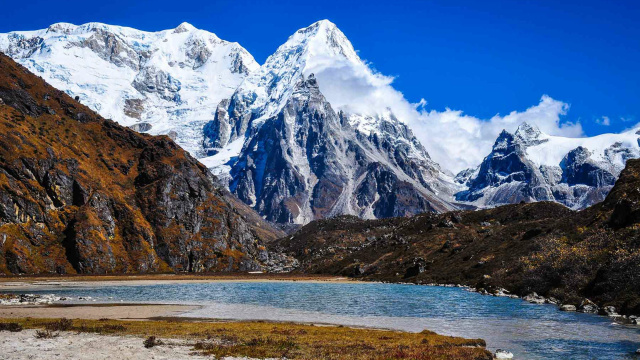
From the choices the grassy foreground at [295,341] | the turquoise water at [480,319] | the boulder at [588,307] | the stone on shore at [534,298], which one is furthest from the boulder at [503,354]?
the stone on shore at [534,298]

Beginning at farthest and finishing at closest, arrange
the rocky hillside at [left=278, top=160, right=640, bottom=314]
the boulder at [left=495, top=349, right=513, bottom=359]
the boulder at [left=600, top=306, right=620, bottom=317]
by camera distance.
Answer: the rocky hillside at [left=278, top=160, right=640, bottom=314] → the boulder at [left=600, top=306, right=620, bottom=317] → the boulder at [left=495, top=349, right=513, bottom=359]

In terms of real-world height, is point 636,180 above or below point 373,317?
above

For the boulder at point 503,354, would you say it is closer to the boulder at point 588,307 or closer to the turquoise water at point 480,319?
the turquoise water at point 480,319

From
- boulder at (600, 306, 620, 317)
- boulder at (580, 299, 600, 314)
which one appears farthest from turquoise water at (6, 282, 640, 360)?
boulder at (580, 299, 600, 314)

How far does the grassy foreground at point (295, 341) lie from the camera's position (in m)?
37.3

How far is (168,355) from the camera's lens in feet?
117

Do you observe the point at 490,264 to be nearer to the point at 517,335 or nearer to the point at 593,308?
the point at 593,308

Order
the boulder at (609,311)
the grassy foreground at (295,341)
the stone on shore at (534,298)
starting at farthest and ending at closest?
the stone on shore at (534,298) → the boulder at (609,311) → the grassy foreground at (295,341)

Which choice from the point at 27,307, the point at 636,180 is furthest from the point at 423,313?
the point at 636,180

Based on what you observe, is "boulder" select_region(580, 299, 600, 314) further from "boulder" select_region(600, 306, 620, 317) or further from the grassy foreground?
the grassy foreground

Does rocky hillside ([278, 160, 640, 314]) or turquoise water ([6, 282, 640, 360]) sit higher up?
rocky hillside ([278, 160, 640, 314])

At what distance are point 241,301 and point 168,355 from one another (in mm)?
63062

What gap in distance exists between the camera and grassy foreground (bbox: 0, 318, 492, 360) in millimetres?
37312

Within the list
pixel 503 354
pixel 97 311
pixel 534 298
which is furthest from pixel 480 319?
pixel 97 311
